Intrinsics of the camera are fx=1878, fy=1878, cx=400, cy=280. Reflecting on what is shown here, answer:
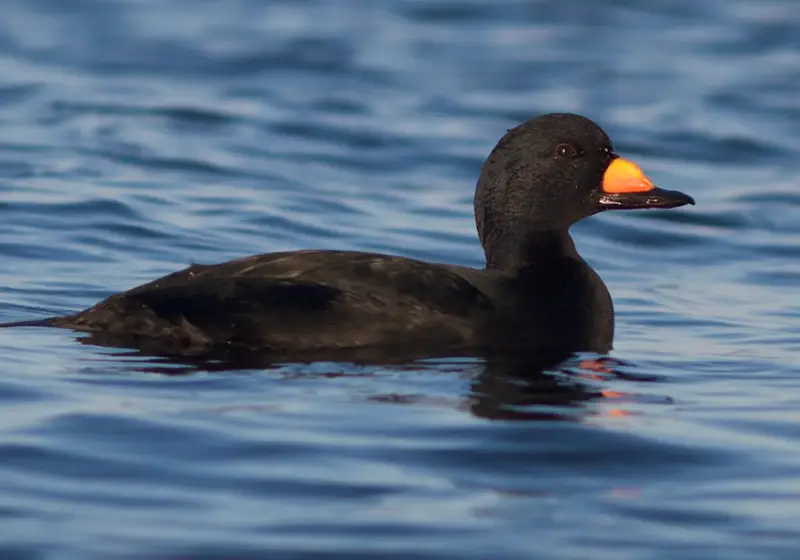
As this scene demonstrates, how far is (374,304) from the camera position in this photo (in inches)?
277

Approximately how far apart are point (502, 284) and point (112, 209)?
15.3 ft

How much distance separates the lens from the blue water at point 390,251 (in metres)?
5.16

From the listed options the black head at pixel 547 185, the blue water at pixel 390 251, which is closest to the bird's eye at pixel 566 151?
the black head at pixel 547 185

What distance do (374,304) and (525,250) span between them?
109cm

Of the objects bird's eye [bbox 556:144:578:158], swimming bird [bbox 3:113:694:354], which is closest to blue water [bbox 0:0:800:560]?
swimming bird [bbox 3:113:694:354]

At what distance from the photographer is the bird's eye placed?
8047 mm

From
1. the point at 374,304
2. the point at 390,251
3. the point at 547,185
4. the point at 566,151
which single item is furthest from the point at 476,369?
the point at 390,251

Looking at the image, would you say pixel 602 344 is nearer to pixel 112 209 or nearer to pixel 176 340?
pixel 176 340

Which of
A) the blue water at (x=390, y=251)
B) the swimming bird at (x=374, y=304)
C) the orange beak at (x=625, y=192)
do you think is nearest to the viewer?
the blue water at (x=390, y=251)

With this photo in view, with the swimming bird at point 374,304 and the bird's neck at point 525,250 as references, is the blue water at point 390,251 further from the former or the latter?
the bird's neck at point 525,250

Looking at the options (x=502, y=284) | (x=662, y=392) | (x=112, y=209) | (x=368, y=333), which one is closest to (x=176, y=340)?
(x=368, y=333)

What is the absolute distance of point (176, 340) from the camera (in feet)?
23.1

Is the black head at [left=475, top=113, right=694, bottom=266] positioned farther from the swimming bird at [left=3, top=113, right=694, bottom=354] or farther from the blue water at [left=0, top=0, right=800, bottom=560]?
the blue water at [left=0, top=0, right=800, bottom=560]

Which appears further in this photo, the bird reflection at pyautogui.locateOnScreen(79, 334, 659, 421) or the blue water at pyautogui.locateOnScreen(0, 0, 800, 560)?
the bird reflection at pyautogui.locateOnScreen(79, 334, 659, 421)
